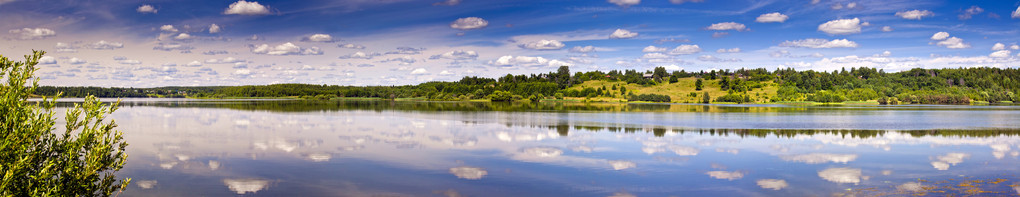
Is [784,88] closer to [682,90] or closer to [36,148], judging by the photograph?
[682,90]

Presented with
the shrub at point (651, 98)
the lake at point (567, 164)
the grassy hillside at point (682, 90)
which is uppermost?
the grassy hillside at point (682, 90)

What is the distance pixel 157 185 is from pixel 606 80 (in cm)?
17803

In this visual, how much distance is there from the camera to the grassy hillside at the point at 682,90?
142 meters

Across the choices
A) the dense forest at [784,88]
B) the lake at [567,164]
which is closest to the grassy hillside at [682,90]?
the dense forest at [784,88]

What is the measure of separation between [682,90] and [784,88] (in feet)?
85.9

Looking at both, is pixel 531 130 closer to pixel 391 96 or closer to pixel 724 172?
pixel 724 172

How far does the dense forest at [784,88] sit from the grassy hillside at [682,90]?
1.75 meters

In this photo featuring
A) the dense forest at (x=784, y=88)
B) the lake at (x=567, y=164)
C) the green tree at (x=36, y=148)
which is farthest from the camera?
the dense forest at (x=784, y=88)

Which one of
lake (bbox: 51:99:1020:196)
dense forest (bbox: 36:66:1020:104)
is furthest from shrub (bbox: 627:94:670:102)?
lake (bbox: 51:99:1020:196)

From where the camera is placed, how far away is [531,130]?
33031 mm

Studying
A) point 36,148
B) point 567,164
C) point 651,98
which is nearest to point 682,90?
point 651,98

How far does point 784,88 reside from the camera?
467ft

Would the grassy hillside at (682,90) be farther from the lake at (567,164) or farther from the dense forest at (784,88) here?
the lake at (567,164)

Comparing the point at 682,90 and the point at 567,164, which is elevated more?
the point at 682,90
